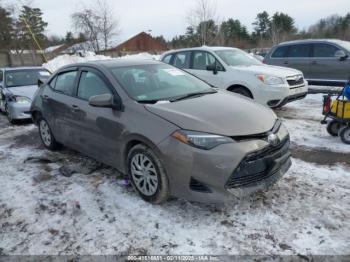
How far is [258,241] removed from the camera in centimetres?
283

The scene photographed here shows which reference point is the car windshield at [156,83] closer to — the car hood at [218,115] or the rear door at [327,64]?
the car hood at [218,115]

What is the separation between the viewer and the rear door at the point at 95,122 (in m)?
3.75

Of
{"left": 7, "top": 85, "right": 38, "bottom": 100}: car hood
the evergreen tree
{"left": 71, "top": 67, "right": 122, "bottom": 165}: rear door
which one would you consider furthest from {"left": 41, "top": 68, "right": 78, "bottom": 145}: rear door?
the evergreen tree

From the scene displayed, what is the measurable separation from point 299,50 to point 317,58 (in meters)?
0.67

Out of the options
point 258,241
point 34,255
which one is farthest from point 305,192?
point 34,255

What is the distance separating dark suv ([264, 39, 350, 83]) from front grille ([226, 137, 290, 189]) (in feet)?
25.2

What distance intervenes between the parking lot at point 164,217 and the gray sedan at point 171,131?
1.05ft

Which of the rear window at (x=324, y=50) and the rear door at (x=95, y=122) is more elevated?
the rear window at (x=324, y=50)

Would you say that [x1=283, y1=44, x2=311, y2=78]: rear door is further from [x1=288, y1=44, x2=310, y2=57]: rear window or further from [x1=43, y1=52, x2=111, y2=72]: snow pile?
[x1=43, y1=52, x2=111, y2=72]: snow pile

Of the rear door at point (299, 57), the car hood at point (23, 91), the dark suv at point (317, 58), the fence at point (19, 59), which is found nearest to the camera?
the car hood at point (23, 91)

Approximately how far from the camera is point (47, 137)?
5523mm

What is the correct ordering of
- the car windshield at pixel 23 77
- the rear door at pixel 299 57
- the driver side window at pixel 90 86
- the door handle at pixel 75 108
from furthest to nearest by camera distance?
the rear door at pixel 299 57 < the car windshield at pixel 23 77 < the door handle at pixel 75 108 < the driver side window at pixel 90 86

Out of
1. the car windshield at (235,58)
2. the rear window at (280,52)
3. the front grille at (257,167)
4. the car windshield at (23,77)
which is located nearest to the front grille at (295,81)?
the car windshield at (235,58)

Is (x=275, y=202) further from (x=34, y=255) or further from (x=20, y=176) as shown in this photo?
(x=20, y=176)
